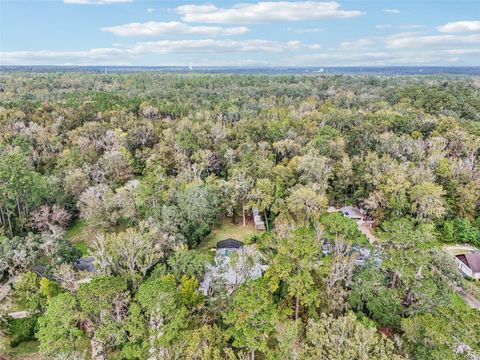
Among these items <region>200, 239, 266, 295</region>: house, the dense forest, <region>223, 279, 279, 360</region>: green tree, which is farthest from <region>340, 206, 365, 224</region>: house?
<region>223, 279, 279, 360</region>: green tree

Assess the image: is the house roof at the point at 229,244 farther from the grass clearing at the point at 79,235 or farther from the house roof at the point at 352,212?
the house roof at the point at 352,212

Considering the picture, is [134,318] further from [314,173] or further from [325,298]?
[314,173]

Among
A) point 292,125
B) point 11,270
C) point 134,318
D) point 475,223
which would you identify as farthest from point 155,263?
point 292,125

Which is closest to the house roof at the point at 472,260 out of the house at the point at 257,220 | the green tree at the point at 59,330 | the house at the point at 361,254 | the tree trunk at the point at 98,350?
the house at the point at 361,254

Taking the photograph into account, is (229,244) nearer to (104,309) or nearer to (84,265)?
(84,265)

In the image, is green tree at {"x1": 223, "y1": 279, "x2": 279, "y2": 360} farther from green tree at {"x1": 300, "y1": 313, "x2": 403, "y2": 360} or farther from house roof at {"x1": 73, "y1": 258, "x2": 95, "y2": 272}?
house roof at {"x1": 73, "y1": 258, "x2": 95, "y2": 272}
